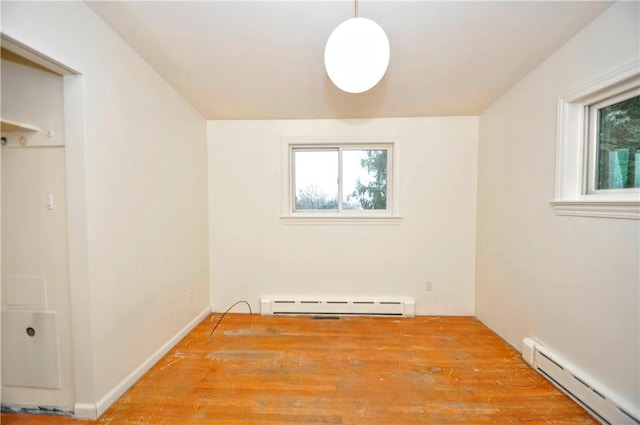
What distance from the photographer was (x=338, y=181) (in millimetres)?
2920

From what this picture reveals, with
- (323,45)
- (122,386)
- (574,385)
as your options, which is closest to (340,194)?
(323,45)

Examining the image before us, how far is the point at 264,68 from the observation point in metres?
1.98

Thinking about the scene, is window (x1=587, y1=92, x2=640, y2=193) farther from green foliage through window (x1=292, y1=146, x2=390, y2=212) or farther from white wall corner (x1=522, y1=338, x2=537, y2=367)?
green foliage through window (x1=292, y1=146, x2=390, y2=212)

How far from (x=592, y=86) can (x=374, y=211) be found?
190 cm

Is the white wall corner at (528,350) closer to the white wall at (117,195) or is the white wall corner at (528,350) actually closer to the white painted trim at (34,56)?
the white wall at (117,195)

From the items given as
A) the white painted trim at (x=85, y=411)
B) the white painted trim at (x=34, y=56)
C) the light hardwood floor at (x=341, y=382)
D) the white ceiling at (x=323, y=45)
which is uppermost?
the white ceiling at (x=323, y=45)

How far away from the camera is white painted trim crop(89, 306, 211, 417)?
4.98ft

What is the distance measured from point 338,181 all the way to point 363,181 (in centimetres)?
30

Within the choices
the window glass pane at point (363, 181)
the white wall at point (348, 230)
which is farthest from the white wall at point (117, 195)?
the window glass pane at point (363, 181)

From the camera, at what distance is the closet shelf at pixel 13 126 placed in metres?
1.24

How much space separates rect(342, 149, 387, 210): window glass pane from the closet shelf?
2456 mm

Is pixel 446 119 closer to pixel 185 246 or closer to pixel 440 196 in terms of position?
pixel 440 196

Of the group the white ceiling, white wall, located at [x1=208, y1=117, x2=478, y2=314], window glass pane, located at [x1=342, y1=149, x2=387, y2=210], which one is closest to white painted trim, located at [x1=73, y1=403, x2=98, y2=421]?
white wall, located at [x1=208, y1=117, x2=478, y2=314]

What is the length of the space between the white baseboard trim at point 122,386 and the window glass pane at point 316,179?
5.92ft
